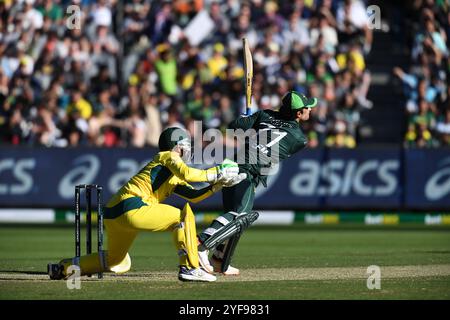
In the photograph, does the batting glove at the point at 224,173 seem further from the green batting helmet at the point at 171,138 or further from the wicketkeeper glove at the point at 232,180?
the green batting helmet at the point at 171,138

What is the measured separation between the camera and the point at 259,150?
11.6 meters

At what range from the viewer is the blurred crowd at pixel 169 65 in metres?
21.6

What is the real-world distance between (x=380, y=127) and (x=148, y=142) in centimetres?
524

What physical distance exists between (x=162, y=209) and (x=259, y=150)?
1.60m

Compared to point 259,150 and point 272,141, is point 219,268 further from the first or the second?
point 272,141

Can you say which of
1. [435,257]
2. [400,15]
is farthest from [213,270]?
[400,15]

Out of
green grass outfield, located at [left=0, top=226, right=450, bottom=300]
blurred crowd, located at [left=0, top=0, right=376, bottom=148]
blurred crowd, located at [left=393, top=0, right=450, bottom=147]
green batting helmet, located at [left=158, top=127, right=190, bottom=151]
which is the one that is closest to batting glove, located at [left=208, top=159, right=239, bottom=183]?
green batting helmet, located at [left=158, top=127, right=190, bottom=151]

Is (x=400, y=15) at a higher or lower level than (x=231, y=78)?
higher

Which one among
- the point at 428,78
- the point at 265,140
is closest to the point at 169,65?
the point at 428,78

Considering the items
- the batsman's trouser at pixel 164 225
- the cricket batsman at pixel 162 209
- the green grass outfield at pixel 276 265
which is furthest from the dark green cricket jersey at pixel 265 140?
the batsman's trouser at pixel 164 225

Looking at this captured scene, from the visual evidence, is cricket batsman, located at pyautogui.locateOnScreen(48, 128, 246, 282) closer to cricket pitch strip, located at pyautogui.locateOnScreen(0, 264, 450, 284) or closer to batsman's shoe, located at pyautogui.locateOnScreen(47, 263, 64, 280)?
batsman's shoe, located at pyautogui.locateOnScreen(47, 263, 64, 280)

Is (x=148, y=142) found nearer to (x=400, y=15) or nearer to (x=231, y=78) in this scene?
(x=231, y=78)

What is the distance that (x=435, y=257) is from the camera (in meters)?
14.1

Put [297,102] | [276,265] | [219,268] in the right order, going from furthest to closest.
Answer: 1. [276,265]
2. [219,268]
3. [297,102]
